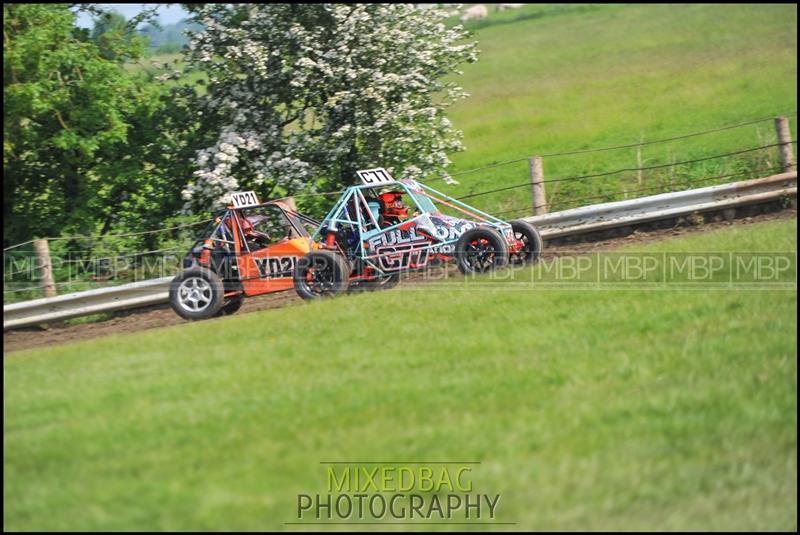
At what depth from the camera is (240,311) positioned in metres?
13.4

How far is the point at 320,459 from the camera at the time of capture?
5.92 m

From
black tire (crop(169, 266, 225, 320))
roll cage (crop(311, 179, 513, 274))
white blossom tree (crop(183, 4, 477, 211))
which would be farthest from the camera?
white blossom tree (crop(183, 4, 477, 211))

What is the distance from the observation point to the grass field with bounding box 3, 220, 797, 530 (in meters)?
5.28

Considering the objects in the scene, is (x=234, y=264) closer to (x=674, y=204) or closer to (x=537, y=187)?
(x=537, y=187)

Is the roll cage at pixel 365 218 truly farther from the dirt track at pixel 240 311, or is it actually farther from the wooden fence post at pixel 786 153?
the wooden fence post at pixel 786 153

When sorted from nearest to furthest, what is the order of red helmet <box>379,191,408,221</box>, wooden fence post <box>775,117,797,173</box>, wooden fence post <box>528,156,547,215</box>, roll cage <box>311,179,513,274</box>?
roll cage <box>311,179,513,274</box> → red helmet <box>379,191,408,221</box> → wooden fence post <box>775,117,797,173</box> → wooden fence post <box>528,156,547,215</box>

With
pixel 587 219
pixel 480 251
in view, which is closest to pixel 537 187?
pixel 587 219

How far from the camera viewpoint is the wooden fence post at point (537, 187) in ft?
49.8

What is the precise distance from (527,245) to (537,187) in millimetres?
3159

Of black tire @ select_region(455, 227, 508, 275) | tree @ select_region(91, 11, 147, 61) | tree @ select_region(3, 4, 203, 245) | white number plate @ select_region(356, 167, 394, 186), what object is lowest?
black tire @ select_region(455, 227, 508, 275)

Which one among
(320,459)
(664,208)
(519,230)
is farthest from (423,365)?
(664,208)

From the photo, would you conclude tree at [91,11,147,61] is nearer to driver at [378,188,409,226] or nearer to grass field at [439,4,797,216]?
grass field at [439,4,797,216]

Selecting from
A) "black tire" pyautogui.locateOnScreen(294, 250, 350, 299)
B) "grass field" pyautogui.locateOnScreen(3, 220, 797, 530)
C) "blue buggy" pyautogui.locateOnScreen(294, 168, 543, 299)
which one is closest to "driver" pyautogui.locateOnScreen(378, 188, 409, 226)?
"blue buggy" pyautogui.locateOnScreen(294, 168, 543, 299)

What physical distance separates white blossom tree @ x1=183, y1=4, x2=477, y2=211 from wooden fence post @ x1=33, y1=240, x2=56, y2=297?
252 cm
